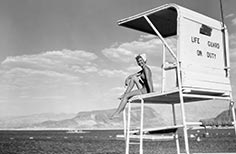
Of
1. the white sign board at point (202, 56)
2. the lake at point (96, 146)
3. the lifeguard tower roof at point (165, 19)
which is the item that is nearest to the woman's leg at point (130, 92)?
the lifeguard tower roof at point (165, 19)

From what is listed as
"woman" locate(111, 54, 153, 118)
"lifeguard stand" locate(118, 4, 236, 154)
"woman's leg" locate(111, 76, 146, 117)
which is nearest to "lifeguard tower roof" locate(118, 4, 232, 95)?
"lifeguard stand" locate(118, 4, 236, 154)

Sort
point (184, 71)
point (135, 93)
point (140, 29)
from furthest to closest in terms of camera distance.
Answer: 1. point (140, 29)
2. point (135, 93)
3. point (184, 71)

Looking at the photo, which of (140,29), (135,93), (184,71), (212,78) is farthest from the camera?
(140,29)

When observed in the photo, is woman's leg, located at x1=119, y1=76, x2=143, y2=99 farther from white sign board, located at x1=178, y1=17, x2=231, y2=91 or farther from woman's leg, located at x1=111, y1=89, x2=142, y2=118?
white sign board, located at x1=178, y1=17, x2=231, y2=91

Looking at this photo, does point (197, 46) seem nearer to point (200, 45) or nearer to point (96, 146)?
point (200, 45)

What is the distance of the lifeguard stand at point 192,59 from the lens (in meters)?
4.84

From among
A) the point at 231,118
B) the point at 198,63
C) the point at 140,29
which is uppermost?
the point at 140,29

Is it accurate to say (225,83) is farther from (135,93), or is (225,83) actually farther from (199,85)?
(135,93)

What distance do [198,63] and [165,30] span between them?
1.78m

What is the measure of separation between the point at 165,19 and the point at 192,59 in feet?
3.90

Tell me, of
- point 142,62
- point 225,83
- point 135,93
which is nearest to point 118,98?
point 135,93

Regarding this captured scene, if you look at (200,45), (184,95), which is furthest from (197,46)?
(184,95)

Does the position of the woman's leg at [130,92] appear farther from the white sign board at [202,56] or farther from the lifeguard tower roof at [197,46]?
the white sign board at [202,56]

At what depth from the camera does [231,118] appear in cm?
588
